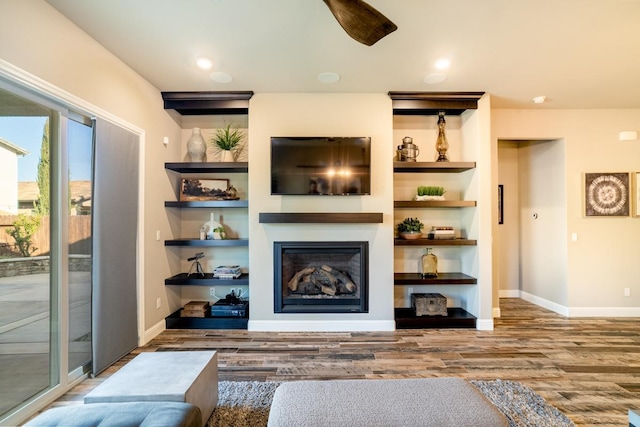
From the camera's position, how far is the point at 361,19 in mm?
1606

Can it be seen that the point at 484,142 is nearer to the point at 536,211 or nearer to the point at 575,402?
the point at 536,211

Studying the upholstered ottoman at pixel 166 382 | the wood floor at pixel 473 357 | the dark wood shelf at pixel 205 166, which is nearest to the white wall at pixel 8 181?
the upholstered ottoman at pixel 166 382

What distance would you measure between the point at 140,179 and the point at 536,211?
552 cm

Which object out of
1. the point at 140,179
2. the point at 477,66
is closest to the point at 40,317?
the point at 140,179

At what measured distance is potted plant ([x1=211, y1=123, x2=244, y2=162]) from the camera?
358 centimetres

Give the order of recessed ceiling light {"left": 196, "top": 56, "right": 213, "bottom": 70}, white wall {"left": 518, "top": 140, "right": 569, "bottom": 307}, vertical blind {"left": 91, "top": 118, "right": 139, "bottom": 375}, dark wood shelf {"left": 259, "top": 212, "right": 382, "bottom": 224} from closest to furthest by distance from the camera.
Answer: vertical blind {"left": 91, "top": 118, "right": 139, "bottom": 375} < recessed ceiling light {"left": 196, "top": 56, "right": 213, "bottom": 70} < dark wood shelf {"left": 259, "top": 212, "right": 382, "bottom": 224} < white wall {"left": 518, "top": 140, "right": 569, "bottom": 307}

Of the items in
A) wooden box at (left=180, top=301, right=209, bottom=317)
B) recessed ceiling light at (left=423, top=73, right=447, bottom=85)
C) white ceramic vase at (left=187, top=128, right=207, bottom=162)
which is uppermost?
recessed ceiling light at (left=423, top=73, right=447, bottom=85)

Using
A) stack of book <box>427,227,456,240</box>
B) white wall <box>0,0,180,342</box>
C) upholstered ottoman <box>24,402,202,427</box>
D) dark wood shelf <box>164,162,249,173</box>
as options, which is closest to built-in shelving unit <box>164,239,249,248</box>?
white wall <box>0,0,180,342</box>

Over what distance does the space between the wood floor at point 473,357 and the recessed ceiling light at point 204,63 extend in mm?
2882

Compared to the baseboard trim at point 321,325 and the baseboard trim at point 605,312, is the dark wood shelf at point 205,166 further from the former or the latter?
the baseboard trim at point 605,312

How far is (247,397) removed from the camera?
2133mm

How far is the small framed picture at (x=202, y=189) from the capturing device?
3.70 meters

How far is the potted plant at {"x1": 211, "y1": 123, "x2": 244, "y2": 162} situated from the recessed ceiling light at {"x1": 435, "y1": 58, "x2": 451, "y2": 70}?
8.02ft

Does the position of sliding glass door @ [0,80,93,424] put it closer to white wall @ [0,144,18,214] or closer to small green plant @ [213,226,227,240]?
white wall @ [0,144,18,214]
